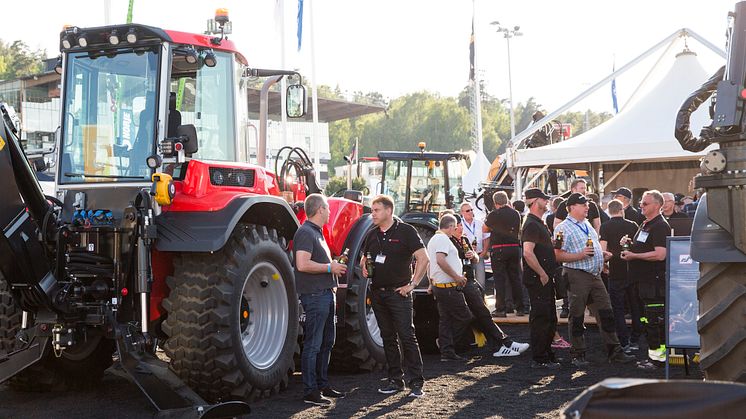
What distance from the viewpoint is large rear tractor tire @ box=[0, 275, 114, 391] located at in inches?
289

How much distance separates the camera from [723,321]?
468 cm

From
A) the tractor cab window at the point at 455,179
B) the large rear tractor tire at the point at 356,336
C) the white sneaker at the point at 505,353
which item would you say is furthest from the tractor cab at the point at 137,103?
the tractor cab window at the point at 455,179

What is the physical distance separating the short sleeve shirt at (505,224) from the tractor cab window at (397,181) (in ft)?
16.3

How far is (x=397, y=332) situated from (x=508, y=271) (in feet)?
17.9

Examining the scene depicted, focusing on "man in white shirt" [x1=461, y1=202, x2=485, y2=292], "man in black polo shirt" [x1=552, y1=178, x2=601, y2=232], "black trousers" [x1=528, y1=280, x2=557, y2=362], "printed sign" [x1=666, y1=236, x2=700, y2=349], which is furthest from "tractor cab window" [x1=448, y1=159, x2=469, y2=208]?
"printed sign" [x1=666, y1=236, x2=700, y2=349]

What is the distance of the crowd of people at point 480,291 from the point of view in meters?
7.94

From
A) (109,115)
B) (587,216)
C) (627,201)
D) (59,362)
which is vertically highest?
(109,115)

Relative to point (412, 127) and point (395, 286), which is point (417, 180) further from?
point (412, 127)

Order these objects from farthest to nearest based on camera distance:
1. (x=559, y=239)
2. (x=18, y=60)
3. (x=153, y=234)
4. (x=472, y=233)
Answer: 1. (x=18, y=60)
2. (x=472, y=233)
3. (x=559, y=239)
4. (x=153, y=234)

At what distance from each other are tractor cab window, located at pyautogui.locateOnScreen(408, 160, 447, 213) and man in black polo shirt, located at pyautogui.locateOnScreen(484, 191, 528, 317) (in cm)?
460

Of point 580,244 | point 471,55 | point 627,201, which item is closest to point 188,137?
point 580,244

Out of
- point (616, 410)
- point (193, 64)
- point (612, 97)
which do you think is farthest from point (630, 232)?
point (612, 97)

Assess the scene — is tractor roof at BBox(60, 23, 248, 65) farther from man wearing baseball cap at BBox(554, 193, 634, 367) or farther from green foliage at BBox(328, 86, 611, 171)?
green foliage at BBox(328, 86, 611, 171)

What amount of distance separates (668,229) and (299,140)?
4470cm
